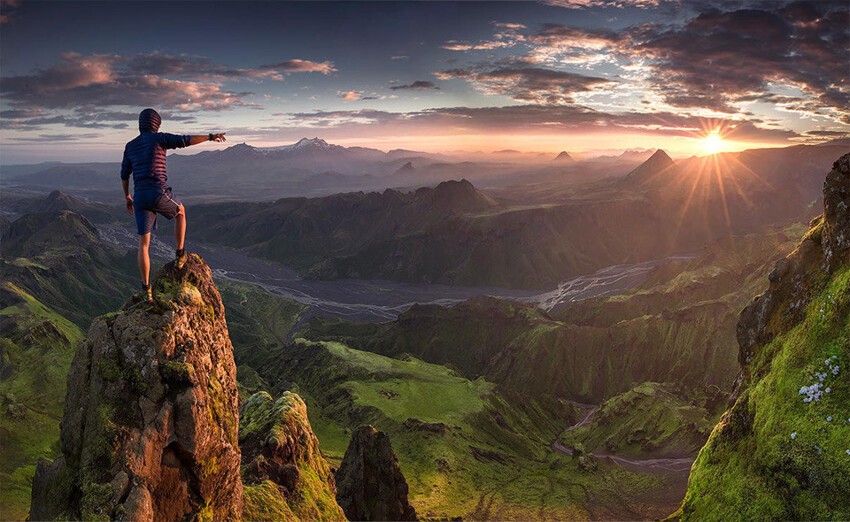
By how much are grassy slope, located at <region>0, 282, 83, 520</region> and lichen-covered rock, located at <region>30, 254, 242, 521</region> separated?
262 ft

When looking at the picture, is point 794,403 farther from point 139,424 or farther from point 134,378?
Result: point 134,378

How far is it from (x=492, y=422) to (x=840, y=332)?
5925 inches

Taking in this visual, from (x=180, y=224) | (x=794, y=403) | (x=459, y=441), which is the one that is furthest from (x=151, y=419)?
(x=459, y=441)

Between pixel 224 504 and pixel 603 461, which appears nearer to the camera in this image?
pixel 224 504

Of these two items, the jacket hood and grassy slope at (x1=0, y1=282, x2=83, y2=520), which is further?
grassy slope at (x1=0, y1=282, x2=83, y2=520)

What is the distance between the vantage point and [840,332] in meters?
24.8

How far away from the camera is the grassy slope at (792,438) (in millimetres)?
22859

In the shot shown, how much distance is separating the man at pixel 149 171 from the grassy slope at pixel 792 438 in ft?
99.6

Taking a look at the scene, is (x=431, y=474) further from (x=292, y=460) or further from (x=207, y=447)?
(x=207, y=447)

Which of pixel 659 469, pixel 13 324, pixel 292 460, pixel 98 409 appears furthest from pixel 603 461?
pixel 13 324

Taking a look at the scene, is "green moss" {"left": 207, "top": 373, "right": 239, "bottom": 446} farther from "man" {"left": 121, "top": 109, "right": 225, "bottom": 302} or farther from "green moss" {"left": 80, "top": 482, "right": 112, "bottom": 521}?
"man" {"left": 121, "top": 109, "right": 225, "bottom": 302}

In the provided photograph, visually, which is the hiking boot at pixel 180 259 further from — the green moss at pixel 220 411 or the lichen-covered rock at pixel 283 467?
the lichen-covered rock at pixel 283 467

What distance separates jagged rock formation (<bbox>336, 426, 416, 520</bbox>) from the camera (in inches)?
2889

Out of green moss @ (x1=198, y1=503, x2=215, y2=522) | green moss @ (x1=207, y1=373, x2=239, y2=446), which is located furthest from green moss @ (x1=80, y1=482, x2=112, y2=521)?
green moss @ (x1=198, y1=503, x2=215, y2=522)
